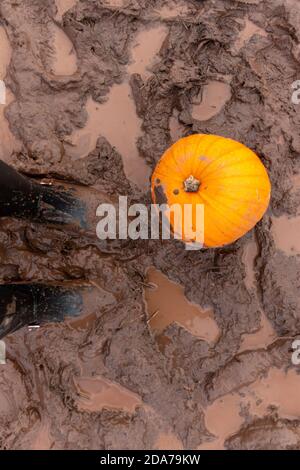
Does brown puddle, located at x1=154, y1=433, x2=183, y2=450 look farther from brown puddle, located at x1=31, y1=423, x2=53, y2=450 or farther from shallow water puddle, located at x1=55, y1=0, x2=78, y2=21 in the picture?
shallow water puddle, located at x1=55, y1=0, x2=78, y2=21

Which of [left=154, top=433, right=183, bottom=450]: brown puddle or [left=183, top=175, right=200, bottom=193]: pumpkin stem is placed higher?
[left=183, top=175, right=200, bottom=193]: pumpkin stem

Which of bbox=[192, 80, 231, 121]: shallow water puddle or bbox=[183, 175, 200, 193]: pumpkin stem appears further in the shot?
bbox=[192, 80, 231, 121]: shallow water puddle

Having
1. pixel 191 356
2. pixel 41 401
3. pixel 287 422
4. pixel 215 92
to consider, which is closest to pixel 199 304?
pixel 191 356

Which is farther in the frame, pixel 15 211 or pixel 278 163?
pixel 278 163

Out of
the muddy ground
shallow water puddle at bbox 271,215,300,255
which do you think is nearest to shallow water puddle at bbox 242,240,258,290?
the muddy ground

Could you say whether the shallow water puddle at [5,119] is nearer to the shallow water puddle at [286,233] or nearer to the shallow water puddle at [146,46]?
the shallow water puddle at [146,46]

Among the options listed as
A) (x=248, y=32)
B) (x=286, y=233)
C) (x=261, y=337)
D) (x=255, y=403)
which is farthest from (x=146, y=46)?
(x=255, y=403)

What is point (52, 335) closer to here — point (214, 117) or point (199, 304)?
point (199, 304)
